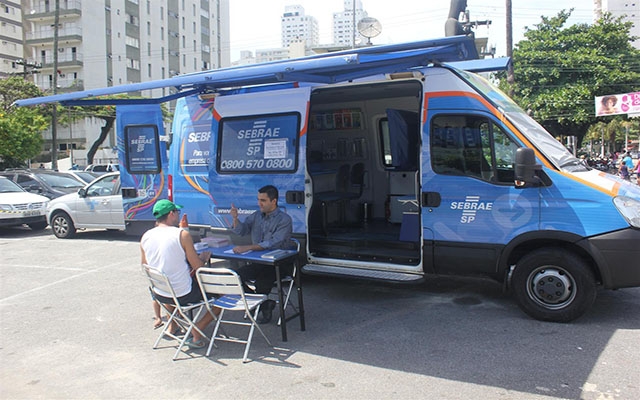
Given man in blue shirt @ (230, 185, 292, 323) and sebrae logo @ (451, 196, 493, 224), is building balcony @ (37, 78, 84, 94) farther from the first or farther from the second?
sebrae logo @ (451, 196, 493, 224)

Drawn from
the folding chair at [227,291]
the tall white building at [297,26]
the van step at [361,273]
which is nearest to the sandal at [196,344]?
the folding chair at [227,291]

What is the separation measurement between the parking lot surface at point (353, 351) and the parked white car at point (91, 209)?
455 centimetres

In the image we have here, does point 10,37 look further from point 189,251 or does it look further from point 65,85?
point 189,251

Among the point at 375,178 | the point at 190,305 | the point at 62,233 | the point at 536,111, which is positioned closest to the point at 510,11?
the point at 536,111

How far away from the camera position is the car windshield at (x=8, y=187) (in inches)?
526

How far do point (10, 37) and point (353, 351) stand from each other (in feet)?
194

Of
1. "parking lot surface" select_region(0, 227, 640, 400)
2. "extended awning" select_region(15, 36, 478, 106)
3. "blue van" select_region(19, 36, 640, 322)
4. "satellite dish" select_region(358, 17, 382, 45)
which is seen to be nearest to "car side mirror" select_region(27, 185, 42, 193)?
"blue van" select_region(19, 36, 640, 322)

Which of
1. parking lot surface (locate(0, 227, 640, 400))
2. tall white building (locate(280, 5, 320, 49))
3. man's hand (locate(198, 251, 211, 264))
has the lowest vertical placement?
parking lot surface (locate(0, 227, 640, 400))

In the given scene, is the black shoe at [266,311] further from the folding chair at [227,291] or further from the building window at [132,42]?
the building window at [132,42]

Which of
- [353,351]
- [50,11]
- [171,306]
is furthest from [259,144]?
[50,11]

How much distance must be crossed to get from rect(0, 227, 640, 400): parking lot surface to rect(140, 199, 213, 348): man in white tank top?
53 centimetres

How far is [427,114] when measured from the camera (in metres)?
5.67

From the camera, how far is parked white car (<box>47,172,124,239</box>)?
37.3 ft

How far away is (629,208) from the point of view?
4.88 m
